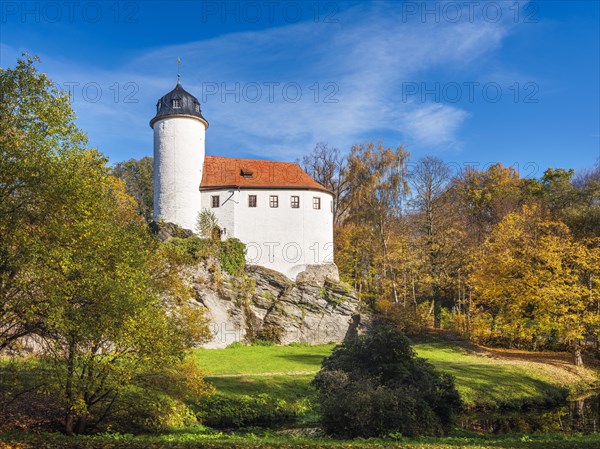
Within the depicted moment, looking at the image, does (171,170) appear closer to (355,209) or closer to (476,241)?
(355,209)

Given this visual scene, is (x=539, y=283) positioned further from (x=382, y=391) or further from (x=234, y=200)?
(x=234, y=200)

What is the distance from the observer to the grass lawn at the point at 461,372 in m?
21.2

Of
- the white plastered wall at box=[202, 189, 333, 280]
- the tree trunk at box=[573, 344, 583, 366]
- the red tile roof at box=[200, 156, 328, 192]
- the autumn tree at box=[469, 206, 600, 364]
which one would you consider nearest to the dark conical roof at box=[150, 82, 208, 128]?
the red tile roof at box=[200, 156, 328, 192]

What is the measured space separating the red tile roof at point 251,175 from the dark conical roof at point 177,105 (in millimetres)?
3786

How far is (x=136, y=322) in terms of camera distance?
11.5m

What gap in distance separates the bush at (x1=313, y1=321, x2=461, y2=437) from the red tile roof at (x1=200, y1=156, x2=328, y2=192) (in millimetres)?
21539

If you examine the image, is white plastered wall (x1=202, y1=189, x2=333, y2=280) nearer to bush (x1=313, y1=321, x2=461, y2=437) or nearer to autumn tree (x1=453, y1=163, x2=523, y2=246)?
autumn tree (x1=453, y1=163, x2=523, y2=246)

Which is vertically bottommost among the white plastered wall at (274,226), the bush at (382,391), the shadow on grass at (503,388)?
the shadow on grass at (503,388)

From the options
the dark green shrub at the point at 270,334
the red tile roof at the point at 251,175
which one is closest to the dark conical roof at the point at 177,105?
the red tile roof at the point at 251,175

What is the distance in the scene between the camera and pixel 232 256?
34.3 m

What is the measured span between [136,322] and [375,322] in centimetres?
2634

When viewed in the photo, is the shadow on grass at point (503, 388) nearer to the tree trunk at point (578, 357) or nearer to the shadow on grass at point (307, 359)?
the tree trunk at point (578, 357)

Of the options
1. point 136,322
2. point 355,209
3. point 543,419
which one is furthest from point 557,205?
point 136,322

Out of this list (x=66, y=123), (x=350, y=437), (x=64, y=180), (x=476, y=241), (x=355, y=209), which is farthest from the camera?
(x=355, y=209)
